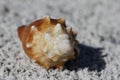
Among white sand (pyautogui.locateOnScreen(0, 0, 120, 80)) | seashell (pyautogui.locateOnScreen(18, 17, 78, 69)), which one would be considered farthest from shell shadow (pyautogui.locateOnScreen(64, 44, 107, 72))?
seashell (pyautogui.locateOnScreen(18, 17, 78, 69))

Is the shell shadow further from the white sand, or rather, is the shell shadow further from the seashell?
the seashell

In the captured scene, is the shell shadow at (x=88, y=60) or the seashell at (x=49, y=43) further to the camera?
the shell shadow at (x=88, y=60)

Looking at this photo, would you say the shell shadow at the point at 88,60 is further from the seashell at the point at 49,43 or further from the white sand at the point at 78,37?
the seashell at the point at 49,43

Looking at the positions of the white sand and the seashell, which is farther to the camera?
the white sand

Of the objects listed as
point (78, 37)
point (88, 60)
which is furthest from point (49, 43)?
point (78, 37)

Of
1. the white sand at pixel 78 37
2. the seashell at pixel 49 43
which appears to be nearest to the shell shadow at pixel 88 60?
the white sand at pixel 78 37
